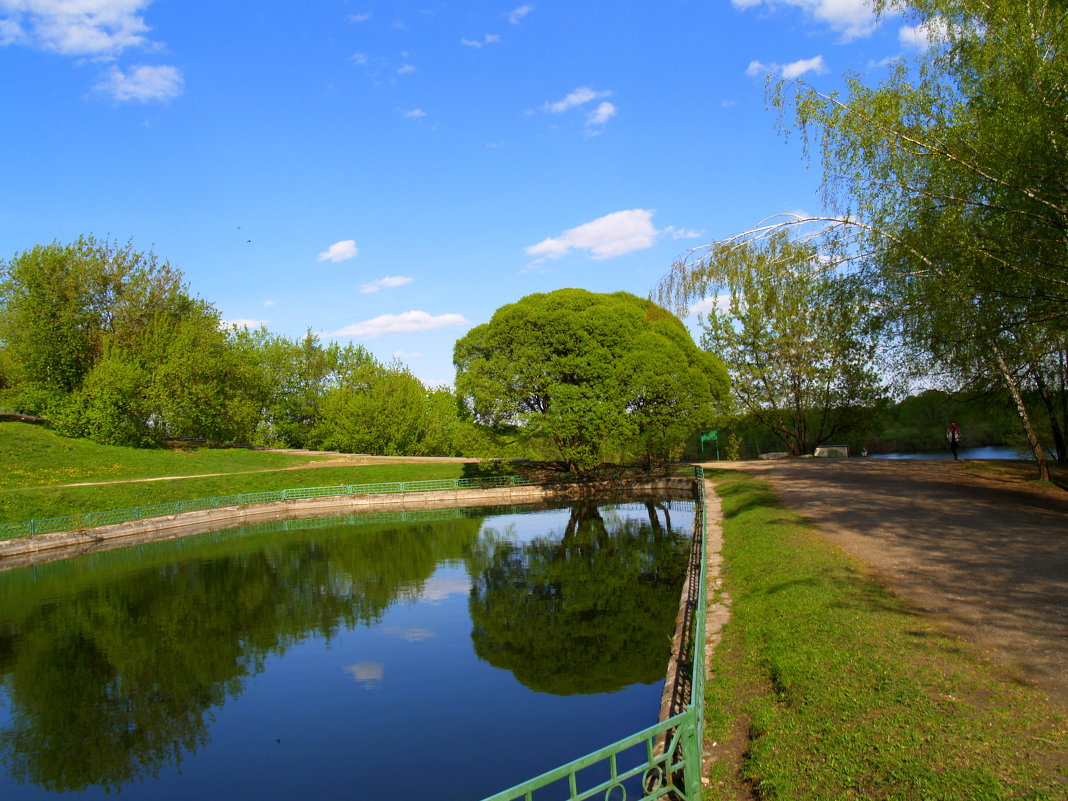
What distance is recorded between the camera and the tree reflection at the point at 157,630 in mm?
8781

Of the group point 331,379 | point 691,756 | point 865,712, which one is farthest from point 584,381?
point 331,379

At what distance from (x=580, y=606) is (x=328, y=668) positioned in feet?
17.7

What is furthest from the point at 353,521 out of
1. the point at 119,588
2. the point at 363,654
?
the point at 363,654

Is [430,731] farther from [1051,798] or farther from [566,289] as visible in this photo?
[566,289]

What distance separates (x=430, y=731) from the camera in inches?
345

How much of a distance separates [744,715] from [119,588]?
17.3 metres

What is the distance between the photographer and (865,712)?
5.68m

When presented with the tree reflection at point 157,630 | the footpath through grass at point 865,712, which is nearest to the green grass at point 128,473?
the tree reflection at point 157,630

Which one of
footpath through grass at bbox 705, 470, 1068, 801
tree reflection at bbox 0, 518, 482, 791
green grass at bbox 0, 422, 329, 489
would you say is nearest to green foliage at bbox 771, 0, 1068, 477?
footpath through grass at bbox 705, 470, 1068, 801

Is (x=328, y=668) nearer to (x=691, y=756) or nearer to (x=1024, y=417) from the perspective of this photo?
(x=691, y=756)

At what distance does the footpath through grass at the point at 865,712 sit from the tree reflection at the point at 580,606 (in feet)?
8.77

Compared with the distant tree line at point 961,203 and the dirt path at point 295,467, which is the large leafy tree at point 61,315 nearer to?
the dirt path at point 295,467

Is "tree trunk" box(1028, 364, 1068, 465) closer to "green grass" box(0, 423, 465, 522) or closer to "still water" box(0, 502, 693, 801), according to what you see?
"still water" box(0, 502, 693, 801)

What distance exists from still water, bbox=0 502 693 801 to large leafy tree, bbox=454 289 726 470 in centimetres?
1009
